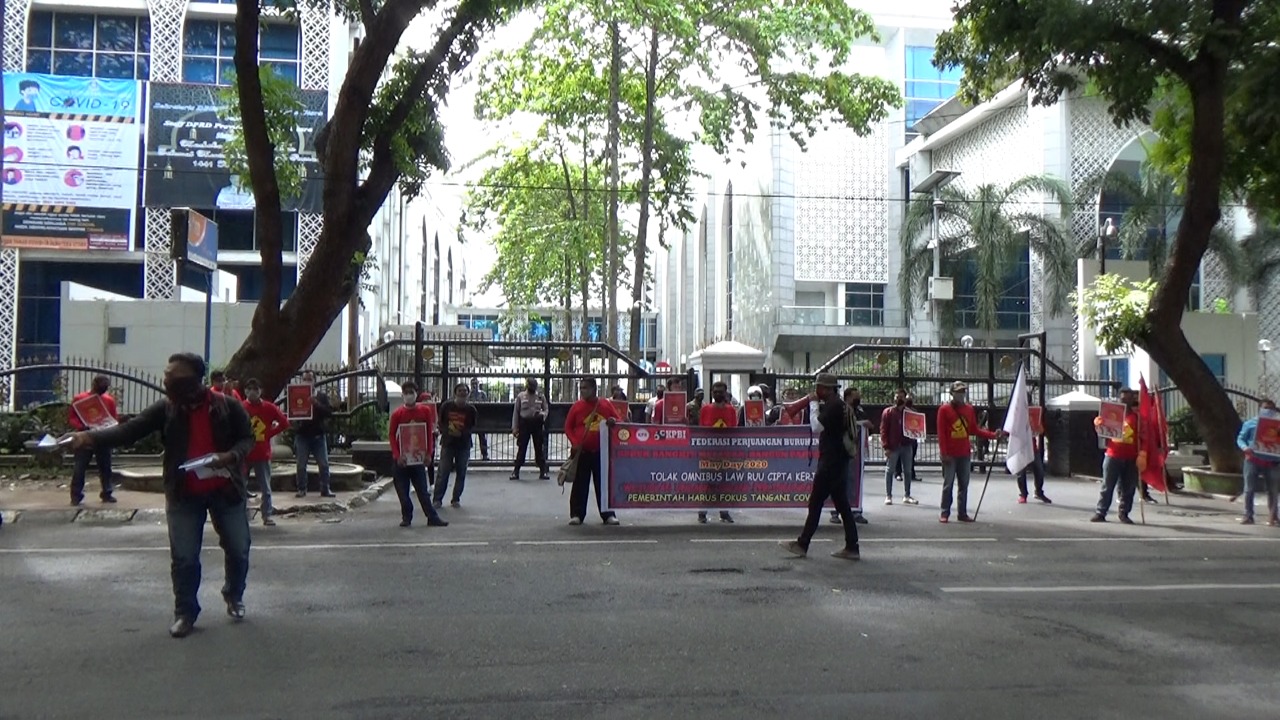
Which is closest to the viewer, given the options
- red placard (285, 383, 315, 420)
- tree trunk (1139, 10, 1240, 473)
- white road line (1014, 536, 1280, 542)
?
white road line (1014, 536, 1280, 542)

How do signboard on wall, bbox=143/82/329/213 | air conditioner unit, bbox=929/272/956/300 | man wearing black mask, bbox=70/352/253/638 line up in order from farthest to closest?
signboard on wall, bbox=143/82/329/213 → air conditioner unit, bbox=929/272/956/300 → man wearing black mask, bbox=70/352/253/638

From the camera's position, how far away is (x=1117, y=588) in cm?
912

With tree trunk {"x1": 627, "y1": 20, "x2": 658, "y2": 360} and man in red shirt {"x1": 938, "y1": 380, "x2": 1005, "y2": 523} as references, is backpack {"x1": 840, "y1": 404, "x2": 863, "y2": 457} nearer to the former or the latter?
man in red shirt {"x1": 938, "y1": 380, "x2": 1005, "y2": 523}

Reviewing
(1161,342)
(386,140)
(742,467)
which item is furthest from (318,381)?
(1161,342)

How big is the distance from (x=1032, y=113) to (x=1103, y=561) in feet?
96.2

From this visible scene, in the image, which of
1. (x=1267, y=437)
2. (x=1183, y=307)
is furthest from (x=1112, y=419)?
(x=1183, y=307)

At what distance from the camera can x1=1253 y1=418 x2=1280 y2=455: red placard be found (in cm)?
1388

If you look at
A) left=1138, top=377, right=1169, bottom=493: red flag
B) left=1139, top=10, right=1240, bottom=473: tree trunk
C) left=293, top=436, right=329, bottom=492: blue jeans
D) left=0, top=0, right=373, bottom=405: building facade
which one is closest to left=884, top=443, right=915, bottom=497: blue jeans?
left=1138, top=377, right=1169, bottom=493: red flag

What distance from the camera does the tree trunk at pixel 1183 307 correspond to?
17359 millimetres

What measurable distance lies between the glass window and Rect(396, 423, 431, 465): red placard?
31.9 metres

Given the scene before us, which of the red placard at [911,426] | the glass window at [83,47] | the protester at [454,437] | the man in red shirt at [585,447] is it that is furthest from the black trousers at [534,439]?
the glass window at [83,47]

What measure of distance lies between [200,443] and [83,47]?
37366 millimetres

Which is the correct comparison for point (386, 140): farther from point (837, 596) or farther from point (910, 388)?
point (910, 388)

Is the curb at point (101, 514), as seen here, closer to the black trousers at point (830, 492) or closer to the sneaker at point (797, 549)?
the sneaker at point (797, 549)
